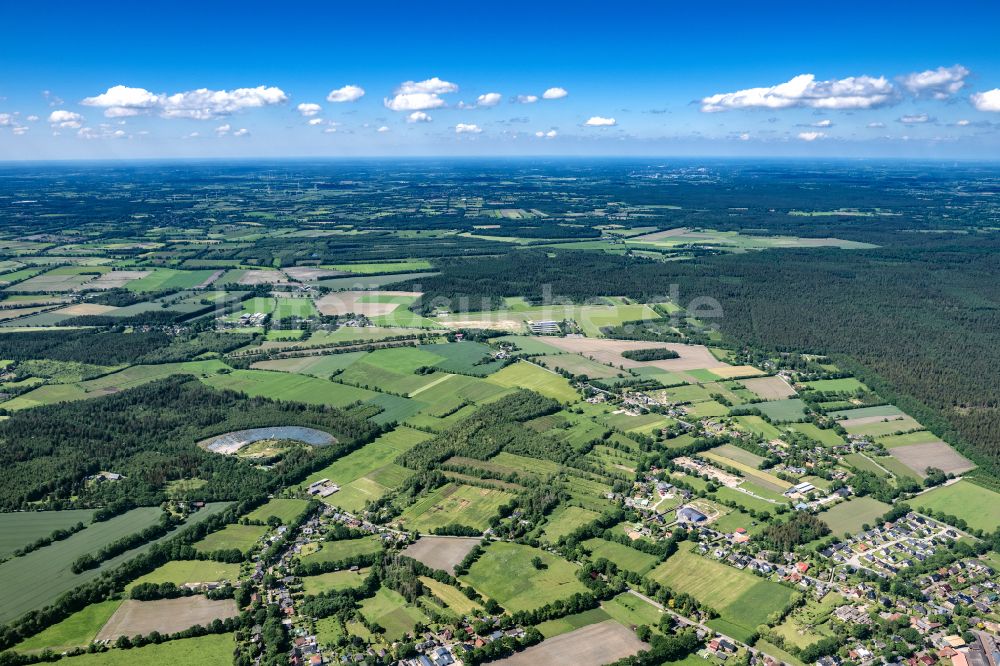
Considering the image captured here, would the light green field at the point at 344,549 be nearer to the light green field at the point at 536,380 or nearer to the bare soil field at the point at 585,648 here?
the bare soil field at the point at 585,648

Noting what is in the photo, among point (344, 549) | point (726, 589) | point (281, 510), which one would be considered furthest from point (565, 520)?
point (281, 510)

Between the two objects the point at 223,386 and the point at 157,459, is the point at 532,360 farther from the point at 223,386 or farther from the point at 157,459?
the point at 157,459

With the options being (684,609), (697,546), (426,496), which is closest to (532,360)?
(426,496)

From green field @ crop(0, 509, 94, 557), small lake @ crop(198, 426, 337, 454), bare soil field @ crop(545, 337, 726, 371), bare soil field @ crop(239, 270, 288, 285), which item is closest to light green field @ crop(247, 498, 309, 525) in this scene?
small lake @ crop(198, 426, 337, 454)

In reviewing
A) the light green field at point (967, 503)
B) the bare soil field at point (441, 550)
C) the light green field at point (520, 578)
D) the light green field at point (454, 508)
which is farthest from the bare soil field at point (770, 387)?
the bare soil field at point (441, 550)

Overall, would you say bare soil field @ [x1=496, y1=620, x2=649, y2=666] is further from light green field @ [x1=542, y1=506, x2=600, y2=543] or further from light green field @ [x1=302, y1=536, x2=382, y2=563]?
light green field @ [x1=302, y1=536, x2=382, y2=563]

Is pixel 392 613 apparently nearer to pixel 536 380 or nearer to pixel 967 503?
pixel 536 380
